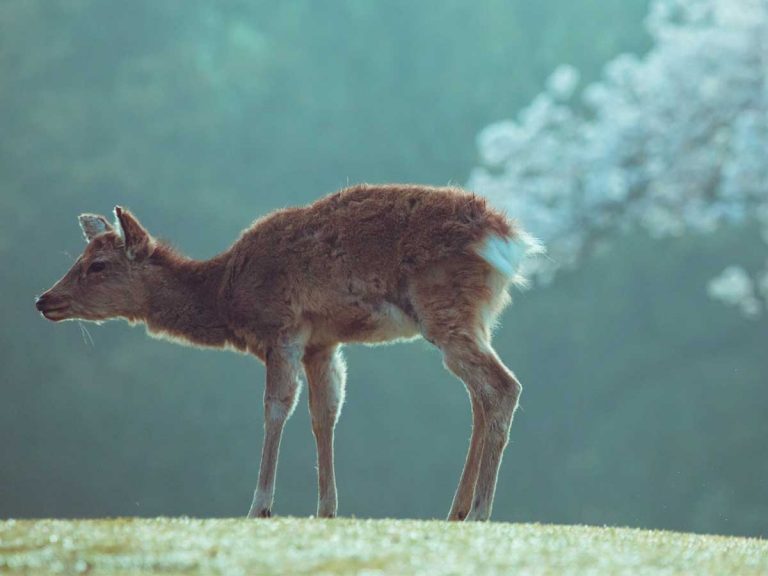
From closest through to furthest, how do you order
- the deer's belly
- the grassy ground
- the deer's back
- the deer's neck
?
the grassy ground
the deer's back
the deer's belly
the deer's neck

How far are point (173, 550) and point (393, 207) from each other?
2.72m

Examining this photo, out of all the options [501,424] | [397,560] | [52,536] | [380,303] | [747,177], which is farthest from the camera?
[747,177]

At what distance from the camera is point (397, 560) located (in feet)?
15.1

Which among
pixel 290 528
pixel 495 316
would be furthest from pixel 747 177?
pixel 290 528

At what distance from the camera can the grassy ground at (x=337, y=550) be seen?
14.8ft

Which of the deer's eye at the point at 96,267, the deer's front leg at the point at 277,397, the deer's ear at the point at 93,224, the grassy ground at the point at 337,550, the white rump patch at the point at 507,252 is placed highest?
the deer's ear at the point at 93,224

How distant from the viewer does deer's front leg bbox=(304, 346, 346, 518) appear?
23.9 ft

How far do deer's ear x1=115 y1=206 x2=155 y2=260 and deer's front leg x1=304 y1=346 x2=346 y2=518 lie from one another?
1312mm

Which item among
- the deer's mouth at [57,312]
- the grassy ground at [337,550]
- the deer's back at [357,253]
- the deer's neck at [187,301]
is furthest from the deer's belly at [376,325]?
the deer's mouth at [57,312]

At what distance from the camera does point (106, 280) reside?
25.4 feet

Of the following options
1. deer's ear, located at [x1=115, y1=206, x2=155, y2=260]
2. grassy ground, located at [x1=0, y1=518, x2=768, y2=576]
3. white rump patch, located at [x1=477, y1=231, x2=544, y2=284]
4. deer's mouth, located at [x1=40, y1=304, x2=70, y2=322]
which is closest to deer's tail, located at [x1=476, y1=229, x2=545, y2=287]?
white rump patch, located at [x1=477, y1=231, x2=544, y2=284]

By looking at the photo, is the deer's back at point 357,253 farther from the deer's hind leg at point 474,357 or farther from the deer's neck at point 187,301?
the deer's neck at point 187,301

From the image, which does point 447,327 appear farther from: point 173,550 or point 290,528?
point 173,550

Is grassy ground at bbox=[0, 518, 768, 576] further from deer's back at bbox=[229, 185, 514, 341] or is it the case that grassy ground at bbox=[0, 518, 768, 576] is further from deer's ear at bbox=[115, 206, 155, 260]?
deer's ear at bbox=[115, 206, 155, 260]
